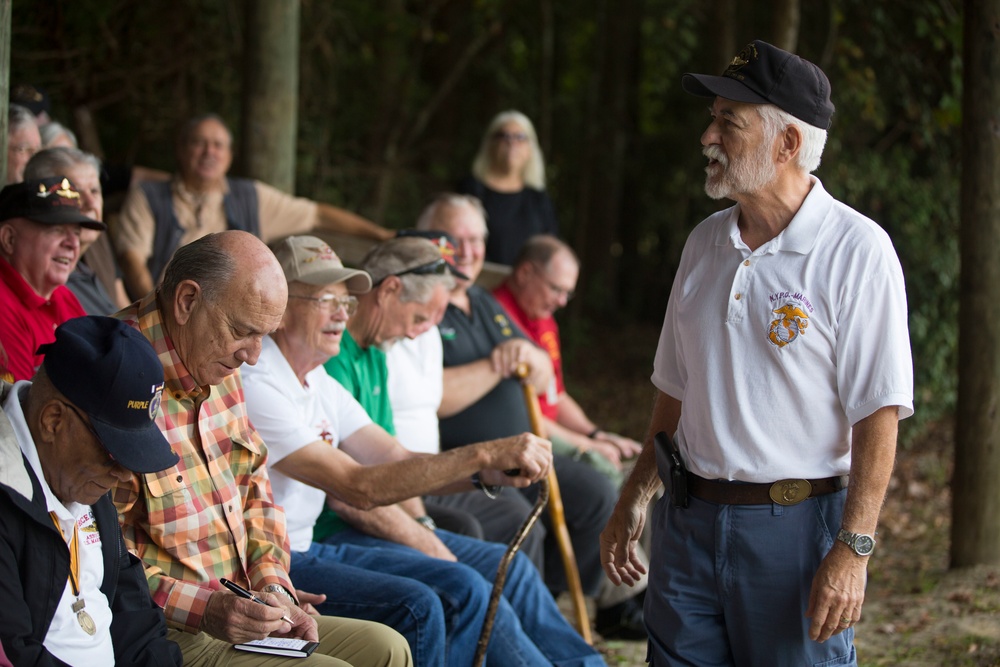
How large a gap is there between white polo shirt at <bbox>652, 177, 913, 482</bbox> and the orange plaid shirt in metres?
1.13

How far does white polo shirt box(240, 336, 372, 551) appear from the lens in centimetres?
295

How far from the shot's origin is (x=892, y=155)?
27.6ft

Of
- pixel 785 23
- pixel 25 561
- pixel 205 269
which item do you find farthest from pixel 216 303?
pixel 785 23

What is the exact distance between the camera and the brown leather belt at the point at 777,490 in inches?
94.8

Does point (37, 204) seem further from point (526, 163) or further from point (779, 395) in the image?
point (526, 163)

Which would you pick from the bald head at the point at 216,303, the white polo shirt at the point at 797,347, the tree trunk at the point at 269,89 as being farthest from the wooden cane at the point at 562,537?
the tree trunk at the point at 269,89

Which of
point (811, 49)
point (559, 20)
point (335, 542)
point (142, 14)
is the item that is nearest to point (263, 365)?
point (335, 542)

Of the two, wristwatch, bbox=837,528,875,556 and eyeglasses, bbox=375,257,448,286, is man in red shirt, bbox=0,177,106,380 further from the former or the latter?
wristwatch, bbox=837,528,875,556

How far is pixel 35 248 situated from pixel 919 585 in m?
3.97

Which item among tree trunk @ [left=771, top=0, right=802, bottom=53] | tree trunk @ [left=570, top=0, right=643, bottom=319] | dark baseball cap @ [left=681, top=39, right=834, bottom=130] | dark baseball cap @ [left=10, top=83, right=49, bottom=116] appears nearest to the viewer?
dark baseball cap @ [left=681, top=39, right=834, bottom=130]

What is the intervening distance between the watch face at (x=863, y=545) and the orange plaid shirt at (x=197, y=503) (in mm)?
1399

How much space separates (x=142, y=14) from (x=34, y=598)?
286 inches

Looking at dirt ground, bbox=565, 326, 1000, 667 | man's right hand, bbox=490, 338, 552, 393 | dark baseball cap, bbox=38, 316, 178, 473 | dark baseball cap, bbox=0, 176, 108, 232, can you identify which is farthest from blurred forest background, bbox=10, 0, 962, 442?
dark baseball cap, bbox=38, 316, 178, 473

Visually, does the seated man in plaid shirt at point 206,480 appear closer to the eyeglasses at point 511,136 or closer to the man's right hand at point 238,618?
the man's right hand at point 238,618
